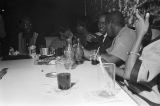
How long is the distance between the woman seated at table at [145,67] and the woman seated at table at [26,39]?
2.48m

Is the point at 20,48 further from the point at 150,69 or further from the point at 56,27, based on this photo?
the point at 150,69

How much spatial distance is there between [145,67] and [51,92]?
62 cm

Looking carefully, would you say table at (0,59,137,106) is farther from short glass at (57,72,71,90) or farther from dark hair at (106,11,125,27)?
dark hair at (106,11,125,27)

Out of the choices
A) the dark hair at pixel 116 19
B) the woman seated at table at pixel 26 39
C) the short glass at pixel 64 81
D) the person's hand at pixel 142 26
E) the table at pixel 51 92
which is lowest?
the table at pixel 51 92

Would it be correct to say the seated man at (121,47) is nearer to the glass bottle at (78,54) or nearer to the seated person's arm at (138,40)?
the glass bottle at (78,54)

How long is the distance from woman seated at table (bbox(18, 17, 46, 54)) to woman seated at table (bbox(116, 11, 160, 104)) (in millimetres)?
2475

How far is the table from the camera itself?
123cm

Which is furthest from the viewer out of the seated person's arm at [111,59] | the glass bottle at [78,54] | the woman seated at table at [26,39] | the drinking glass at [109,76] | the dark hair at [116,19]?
the woman seated at table at [26,39]

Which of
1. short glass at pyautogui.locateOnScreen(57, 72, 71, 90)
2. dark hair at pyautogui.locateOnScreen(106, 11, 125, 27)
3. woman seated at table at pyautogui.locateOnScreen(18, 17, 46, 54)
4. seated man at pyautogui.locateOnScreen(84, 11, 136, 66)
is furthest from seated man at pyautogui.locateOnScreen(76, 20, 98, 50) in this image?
short glass at pyautogui.locateOnScreen(57, 72, 71, 90)

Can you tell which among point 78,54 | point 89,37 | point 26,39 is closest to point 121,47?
point 78,54

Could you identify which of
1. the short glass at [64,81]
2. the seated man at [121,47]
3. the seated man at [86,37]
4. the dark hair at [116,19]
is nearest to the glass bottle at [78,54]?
the seated man at [121,47]

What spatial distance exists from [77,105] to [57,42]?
3217 mm

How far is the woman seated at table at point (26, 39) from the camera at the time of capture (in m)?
4.17

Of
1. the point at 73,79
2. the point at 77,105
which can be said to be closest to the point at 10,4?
the point at 73,79
